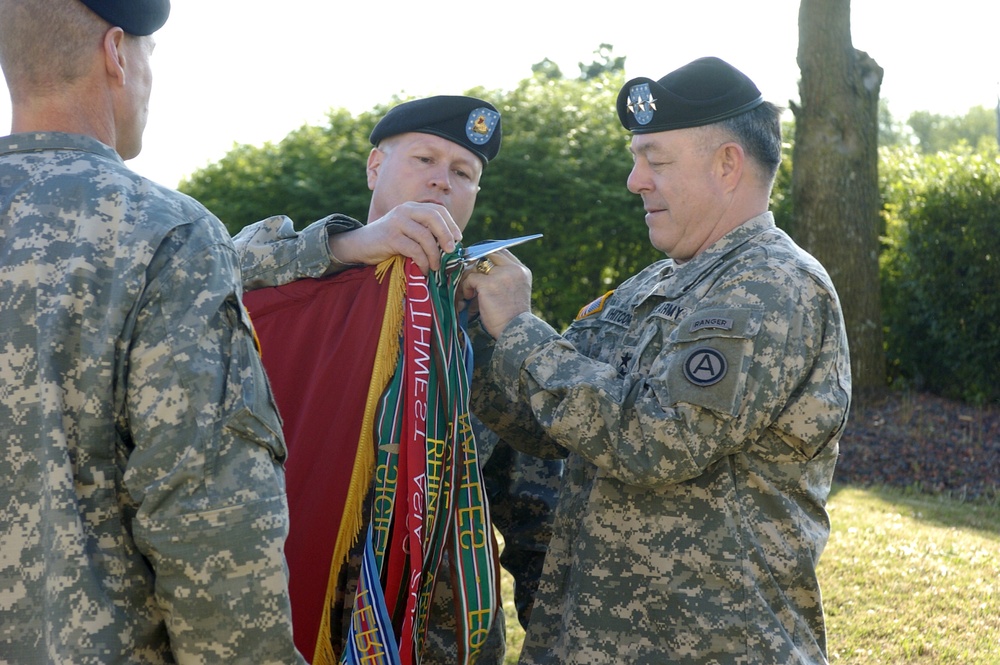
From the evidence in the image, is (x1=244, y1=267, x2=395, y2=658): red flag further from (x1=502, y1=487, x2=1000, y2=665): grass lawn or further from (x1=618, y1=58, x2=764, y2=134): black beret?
(x1=502, y1=487, x2=1000, y2=665): grass lawn

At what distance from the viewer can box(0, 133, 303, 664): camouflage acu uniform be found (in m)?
1.81

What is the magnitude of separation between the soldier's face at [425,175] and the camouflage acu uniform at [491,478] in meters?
0.25

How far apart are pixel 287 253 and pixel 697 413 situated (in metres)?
1.26

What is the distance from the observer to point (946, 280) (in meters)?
10.8

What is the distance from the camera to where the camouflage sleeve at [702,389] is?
2486 mm

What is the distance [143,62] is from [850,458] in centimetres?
821

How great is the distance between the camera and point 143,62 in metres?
2.03

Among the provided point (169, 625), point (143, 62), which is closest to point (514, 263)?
point (143, 62)

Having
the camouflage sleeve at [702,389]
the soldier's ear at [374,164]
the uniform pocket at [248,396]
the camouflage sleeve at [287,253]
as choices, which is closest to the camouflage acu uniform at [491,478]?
the camouflage sleeve at [287,253]

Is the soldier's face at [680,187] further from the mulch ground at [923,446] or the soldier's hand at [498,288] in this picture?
the mulch ground at [923,446]

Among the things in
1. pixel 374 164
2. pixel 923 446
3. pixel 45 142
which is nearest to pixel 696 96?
pixel 374 164

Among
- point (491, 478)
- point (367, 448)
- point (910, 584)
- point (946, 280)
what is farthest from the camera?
point (946, 280)

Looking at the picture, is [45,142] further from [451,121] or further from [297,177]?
[297,177]

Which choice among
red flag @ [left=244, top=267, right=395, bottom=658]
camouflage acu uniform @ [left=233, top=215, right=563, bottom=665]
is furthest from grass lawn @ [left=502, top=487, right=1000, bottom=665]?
red flag @ [left=244, top=267, right=395, bottom=658]
